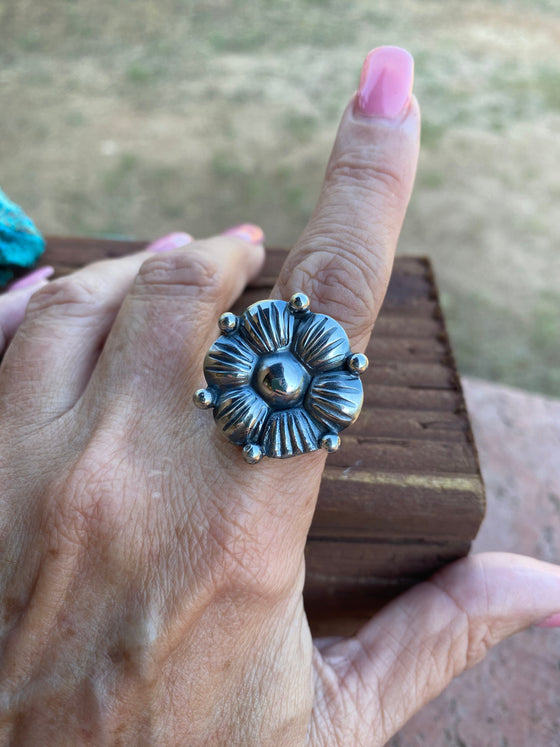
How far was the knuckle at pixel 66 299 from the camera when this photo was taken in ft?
3.98

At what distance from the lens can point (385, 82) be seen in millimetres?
1069

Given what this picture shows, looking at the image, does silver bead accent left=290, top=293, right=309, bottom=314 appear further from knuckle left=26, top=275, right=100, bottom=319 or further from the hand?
knuckle left=26, top=275, right=100, bottom=319

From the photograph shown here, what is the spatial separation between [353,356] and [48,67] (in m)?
5.32

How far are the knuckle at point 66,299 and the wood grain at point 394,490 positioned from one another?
32 cm

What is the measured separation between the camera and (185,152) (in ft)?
14.2

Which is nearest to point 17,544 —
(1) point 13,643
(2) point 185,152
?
(1) point 13,643

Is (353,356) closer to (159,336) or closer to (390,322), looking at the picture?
(159,336)

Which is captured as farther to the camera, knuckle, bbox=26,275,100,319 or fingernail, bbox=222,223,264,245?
fingernail, bbox=222,223,264,245

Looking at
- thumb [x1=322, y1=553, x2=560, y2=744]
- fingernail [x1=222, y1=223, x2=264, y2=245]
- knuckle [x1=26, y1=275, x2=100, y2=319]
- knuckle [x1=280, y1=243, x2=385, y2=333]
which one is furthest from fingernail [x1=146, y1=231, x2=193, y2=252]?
thumb [x1=322, y1=553, x2=560, y2=744]

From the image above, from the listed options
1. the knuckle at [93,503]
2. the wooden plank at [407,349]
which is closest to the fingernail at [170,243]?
the wooden plank at [407,349]

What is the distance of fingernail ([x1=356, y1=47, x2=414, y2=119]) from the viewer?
41.4 inches

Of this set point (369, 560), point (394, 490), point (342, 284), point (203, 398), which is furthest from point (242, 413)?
point (369, 560)

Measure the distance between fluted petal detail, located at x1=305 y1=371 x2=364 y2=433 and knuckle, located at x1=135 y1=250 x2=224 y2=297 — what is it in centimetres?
34

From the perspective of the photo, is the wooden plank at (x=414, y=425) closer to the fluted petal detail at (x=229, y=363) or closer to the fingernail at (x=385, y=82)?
the fluted petal detail at (x=229, y=363)
